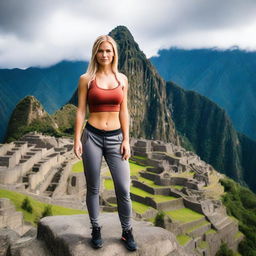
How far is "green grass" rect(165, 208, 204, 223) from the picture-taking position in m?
23.6

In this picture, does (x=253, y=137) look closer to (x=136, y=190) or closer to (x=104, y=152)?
(x=136, y=190)

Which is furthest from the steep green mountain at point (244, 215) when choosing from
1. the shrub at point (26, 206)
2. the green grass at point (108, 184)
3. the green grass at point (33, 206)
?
the shrub at point (26, 206)

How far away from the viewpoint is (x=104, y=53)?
454 cm

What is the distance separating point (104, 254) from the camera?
171 inches

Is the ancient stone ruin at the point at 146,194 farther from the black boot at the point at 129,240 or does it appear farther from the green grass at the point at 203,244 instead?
the black boot at the point at 129,240

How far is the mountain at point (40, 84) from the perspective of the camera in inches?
3056

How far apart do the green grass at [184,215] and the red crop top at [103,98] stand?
20486mm

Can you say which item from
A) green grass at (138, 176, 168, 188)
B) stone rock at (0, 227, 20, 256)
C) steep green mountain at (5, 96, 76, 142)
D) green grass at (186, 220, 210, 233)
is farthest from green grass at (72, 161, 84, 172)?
steep green mountain at (5, 96, 76, 142)

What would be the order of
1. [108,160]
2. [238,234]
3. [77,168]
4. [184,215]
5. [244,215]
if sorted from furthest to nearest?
[244,215] < [77,168] < [238,234] < [184,215] < [108,160]

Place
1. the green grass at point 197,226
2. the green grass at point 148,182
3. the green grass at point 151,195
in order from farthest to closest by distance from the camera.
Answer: the green grass at point 148,182, the green grass at point 151,195, the green grass at point 197,226

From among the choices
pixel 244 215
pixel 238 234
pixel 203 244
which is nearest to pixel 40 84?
pixel 244 215

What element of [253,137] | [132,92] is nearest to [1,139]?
[132,92]

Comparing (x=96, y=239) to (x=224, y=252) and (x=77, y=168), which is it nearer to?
(x=224, y=252)

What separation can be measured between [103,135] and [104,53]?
1249 millimetres
